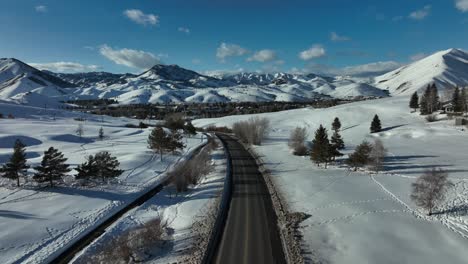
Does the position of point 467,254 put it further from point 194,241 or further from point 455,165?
point 455,165

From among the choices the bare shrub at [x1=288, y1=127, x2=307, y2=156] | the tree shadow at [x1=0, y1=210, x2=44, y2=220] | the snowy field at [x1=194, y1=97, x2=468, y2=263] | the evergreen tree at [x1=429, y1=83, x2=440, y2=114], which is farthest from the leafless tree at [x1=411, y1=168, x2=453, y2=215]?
the evergreen tree at [x1=429, y1=83, x2=440, y2=114]

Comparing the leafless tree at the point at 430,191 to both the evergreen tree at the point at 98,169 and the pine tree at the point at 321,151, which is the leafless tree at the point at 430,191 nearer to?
the pine tree at the point at 321,151

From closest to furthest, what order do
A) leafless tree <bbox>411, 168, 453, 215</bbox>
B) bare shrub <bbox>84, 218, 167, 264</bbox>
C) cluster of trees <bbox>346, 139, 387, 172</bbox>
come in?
1. bare shrub <bbox>84, 218, 167, 264</bbox>
2. leafless tree <bbox>411, 168, 453, 215</bbox>
3. cluster of trees <bbox>346, 139, 387, 172</bbox>

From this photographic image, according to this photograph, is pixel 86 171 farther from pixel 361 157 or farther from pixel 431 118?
pixel 431 118

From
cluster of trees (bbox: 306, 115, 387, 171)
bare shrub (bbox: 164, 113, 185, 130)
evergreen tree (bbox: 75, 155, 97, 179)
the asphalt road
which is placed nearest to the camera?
the asphalt road

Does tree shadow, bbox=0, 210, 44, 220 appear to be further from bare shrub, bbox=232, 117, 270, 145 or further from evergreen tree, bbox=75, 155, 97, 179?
bare shrub, bbox=232, 117, 270, 145

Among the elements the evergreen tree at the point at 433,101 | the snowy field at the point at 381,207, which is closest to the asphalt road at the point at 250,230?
the snowy field at the point at 381,207
